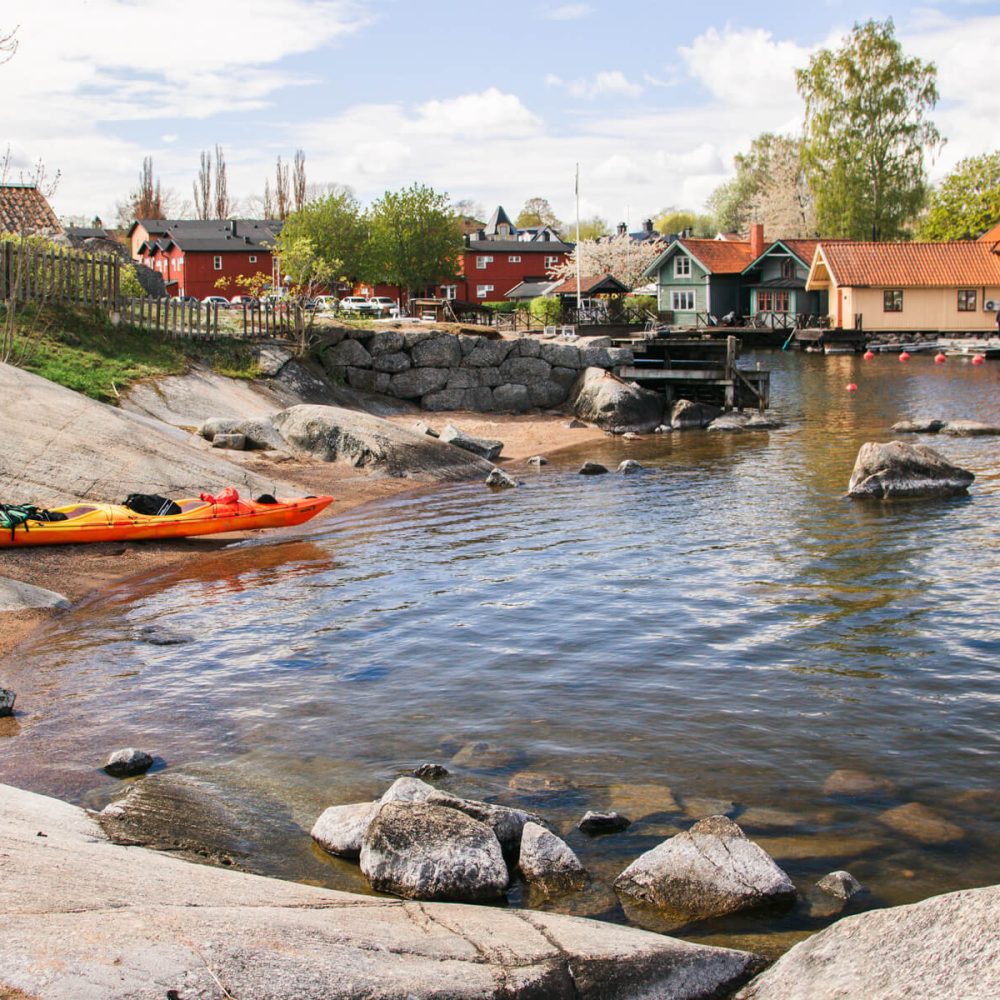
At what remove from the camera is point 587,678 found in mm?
10828

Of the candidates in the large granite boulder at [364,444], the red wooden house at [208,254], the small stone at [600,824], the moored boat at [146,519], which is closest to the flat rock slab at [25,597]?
the moored boat at [146,519]

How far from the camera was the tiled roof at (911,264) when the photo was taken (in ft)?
221

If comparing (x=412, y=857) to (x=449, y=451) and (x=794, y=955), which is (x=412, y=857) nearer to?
(x=794, y=955)

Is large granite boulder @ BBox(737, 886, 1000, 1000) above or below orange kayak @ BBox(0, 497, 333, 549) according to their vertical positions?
below

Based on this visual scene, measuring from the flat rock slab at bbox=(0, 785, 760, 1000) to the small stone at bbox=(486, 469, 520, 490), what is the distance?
56.6 feet

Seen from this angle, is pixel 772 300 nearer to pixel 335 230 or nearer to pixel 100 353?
pixel 335 230

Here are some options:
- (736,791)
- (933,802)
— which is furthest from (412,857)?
(933,802)

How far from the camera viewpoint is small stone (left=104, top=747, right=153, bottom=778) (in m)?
8.38

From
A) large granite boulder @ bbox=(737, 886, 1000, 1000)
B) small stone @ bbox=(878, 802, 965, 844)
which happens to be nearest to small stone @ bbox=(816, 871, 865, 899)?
small stone @ bbox=(878, 802, 965, 844)

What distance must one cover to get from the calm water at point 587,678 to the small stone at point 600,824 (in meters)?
0.12

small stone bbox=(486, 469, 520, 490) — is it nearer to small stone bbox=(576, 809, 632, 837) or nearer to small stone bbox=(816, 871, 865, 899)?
small stone bbox=(576, 809, 632, 837)

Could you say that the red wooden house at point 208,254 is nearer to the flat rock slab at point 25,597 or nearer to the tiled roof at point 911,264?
the tiled roof at point 911,264

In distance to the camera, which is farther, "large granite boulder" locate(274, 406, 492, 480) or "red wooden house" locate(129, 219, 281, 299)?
"red wooden house" locate(129, 219, 281, 299)

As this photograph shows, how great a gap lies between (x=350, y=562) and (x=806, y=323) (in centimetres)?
6074
